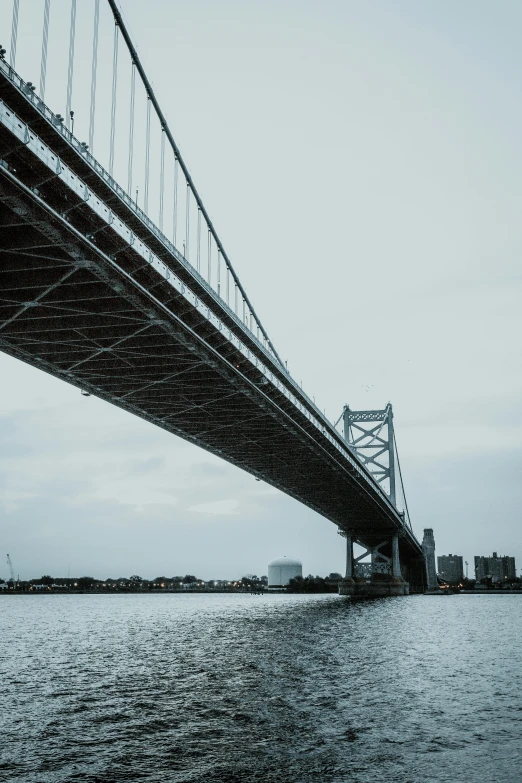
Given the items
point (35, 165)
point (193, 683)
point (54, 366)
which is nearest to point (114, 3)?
point (35, 165)

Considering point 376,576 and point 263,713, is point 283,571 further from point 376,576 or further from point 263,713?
point 263,713

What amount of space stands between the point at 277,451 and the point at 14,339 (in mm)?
29047

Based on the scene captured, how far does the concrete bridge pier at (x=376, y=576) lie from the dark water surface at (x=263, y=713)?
64652 mm

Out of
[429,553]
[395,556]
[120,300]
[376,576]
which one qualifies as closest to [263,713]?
[120,300]

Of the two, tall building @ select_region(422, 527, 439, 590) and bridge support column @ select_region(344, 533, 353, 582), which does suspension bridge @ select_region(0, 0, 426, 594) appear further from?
tall building @ select_region(422, 527, 439, 590)

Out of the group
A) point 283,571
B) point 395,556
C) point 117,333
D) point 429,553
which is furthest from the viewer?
point 283,571

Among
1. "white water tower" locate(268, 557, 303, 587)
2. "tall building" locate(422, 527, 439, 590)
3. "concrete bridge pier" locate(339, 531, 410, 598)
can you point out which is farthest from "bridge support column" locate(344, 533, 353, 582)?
"white water tower" locate(268, 557, 303, 587)

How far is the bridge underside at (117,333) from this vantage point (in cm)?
→ 2070

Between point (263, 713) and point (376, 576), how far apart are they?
85651 millimetres

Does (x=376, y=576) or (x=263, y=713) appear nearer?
(x=263, y=713)

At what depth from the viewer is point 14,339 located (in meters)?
32.1

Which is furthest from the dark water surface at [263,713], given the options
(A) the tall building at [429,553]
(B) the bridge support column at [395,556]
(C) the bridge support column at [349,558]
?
(A) the tall building at [429,553]

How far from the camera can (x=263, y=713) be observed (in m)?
16.4

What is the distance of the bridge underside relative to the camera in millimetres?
20703
